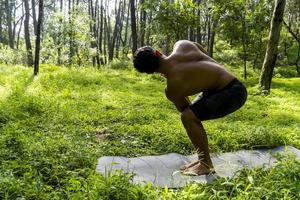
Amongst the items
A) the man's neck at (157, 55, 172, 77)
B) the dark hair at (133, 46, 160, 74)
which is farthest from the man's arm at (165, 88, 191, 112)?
the dark hair at (133, 46, 160, 74)

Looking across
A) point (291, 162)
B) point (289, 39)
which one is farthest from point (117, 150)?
point (289, 39)

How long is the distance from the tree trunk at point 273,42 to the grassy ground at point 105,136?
18.0 inches

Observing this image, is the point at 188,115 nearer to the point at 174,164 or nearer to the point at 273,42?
the point at 174,164

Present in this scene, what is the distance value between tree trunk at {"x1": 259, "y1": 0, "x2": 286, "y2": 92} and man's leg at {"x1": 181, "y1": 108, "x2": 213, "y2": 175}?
6475 millimetres

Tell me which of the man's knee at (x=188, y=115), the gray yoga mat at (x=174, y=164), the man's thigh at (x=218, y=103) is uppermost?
the man's thigh at (x=218, y=103)

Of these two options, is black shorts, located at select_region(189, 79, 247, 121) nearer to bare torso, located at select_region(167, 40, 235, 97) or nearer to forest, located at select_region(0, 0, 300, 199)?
bare torso, located at select_region(167, 40, 235, 97)

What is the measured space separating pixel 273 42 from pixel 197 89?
21.4ft

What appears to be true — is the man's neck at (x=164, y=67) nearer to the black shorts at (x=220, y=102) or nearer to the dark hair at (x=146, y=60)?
the dark hair at (x=146, y=60)

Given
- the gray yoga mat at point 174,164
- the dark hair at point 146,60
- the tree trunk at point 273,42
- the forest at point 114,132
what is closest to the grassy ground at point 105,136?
the forest at point 114,132

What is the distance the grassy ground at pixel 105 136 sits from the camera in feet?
9.97

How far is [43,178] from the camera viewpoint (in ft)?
11.7

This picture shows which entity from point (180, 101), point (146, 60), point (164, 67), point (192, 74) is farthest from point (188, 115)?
point (146, 60)

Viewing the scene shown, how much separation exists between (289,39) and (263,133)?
68.7 ft

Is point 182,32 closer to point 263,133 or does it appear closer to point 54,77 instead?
point 54,77
